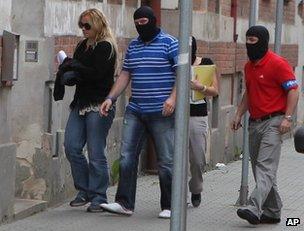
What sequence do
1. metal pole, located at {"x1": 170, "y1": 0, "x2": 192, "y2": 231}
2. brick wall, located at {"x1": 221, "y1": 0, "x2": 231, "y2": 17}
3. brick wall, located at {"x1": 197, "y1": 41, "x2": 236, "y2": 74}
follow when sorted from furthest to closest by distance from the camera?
1. brick wall, located at {"x1": 221, "y1": 0, "x2": 231, "y2": 17}
2. brick wall, located at {"x1": 197, "y1": 41, "x2": 236, "y2": 74}
3. metal pole, located at {"x1": 170, "y1": 0, "x2": 192, "y2": 231}

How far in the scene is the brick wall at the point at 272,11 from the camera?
18.5 metres

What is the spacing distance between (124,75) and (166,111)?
0.68 m

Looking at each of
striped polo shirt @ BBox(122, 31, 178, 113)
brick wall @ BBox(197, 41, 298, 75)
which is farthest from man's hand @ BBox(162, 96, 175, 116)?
brick wall @ BBox(197, 41, 298, 75)

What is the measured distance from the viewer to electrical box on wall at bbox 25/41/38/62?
30.2 feet

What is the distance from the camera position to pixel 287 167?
48.9 feet

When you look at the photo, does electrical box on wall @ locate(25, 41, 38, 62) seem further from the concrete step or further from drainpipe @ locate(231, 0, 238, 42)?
drainpipe @ locate(231, 0, 238, 42)

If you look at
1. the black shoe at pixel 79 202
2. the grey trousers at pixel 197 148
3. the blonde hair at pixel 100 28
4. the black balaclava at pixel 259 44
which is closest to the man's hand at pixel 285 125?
the black balaclava at pixel 259 44

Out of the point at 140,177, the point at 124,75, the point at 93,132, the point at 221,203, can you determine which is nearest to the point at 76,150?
the point at 93,132

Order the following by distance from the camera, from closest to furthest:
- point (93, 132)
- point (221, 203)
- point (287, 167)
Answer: point (93, 132) < point (221, 203) < point (287, 167)

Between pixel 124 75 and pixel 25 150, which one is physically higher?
pixel 124 75

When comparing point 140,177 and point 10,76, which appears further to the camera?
point 140,177

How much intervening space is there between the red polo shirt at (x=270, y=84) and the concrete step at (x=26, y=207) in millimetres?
2153

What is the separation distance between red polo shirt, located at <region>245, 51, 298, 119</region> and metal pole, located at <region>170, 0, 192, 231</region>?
317cm

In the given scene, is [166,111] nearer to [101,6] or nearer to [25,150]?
[25,150]
